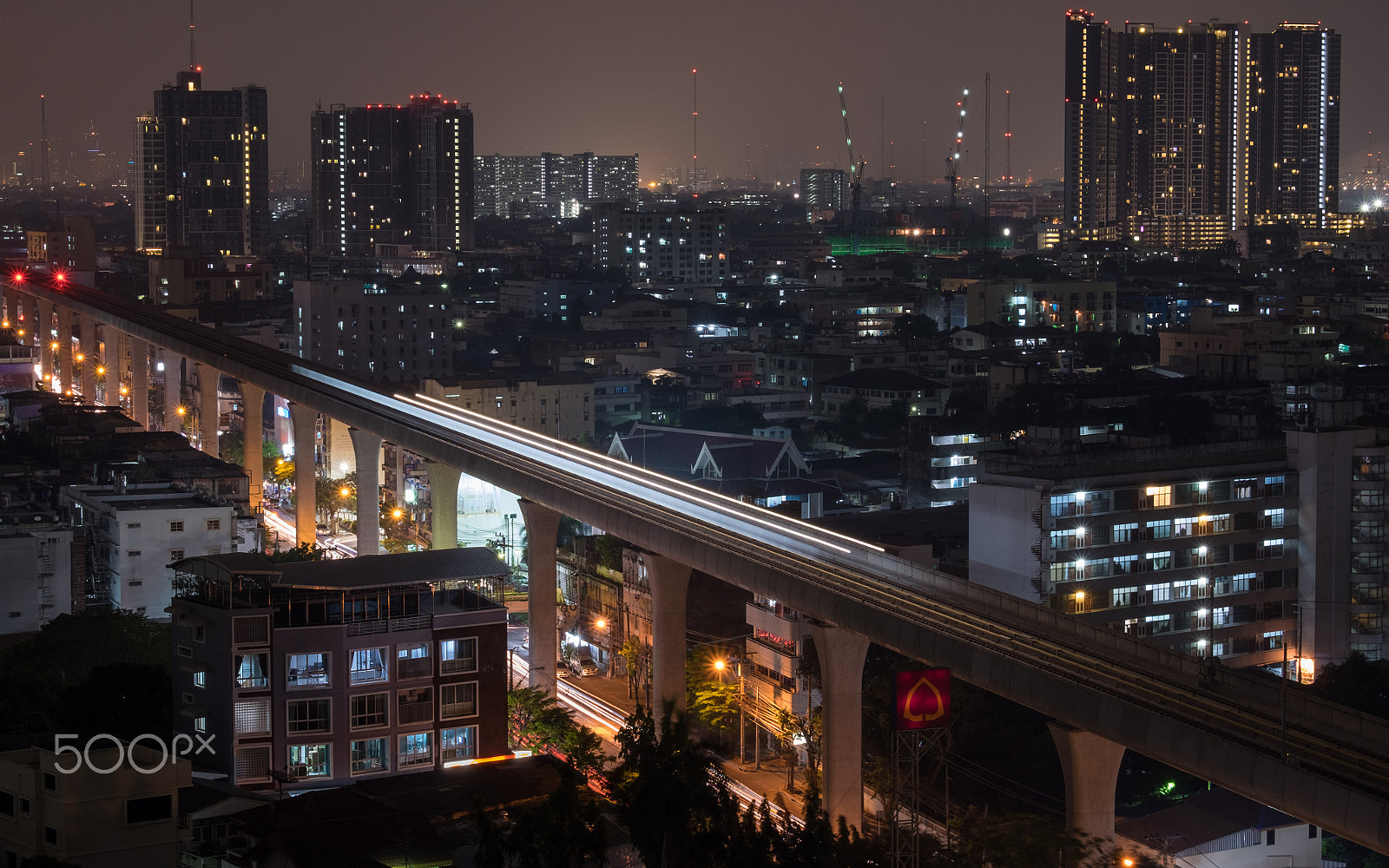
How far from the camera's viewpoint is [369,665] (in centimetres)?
1350

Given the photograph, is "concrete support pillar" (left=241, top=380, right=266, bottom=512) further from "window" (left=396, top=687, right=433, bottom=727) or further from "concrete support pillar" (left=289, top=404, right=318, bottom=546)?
"window" (left=396, top=687, right=433, bottom=727)

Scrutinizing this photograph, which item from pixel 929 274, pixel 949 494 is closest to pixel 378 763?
pixel 949 494

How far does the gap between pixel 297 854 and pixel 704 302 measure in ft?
166

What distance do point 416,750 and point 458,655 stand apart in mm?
804

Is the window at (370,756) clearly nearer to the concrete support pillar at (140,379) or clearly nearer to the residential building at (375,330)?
the concrete support pillar at (140,379)

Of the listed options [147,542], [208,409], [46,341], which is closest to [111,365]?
[208,409]

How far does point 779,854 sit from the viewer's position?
10383mm

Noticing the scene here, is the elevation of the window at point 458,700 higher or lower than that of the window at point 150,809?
lower

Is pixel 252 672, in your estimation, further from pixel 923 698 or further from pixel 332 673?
pixel 923 698

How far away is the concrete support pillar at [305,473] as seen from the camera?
983 inches

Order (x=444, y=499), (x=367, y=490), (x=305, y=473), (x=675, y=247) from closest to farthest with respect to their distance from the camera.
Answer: (x=444, y=499), (x=367, y=490), (x=305, y=473), (x=675, y=247)

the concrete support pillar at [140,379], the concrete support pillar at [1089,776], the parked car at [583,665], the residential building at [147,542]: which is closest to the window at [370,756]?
the parked car at [583,665]

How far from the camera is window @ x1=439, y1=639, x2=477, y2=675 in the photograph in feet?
45.0

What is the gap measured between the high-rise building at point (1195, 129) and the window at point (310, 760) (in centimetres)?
7904
